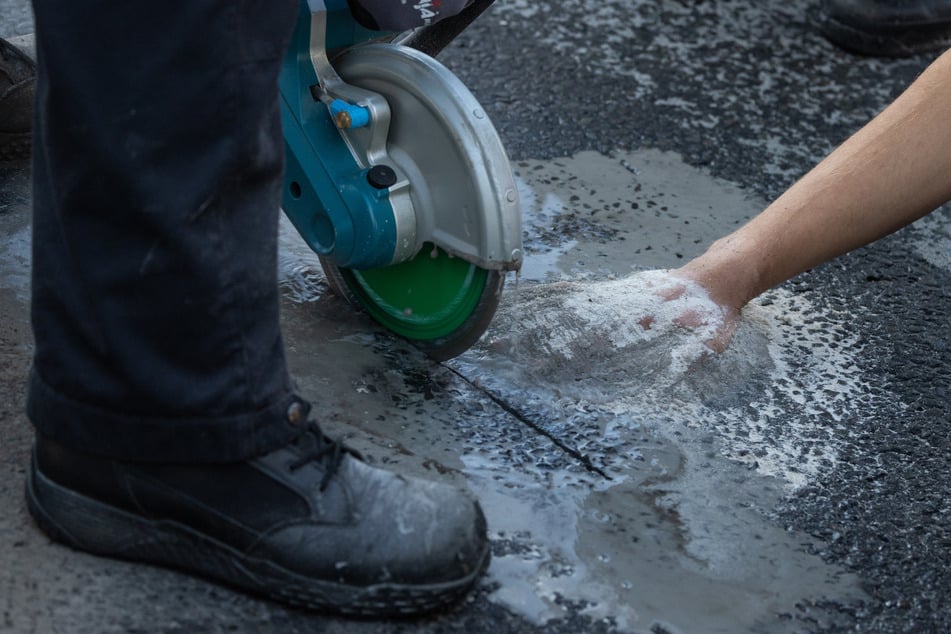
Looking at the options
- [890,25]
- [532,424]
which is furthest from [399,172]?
[890,25]

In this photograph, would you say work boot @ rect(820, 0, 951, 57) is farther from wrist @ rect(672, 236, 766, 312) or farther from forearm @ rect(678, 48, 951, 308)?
wrist @ rect(672, 236, 766, 312)

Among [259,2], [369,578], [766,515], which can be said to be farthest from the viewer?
[766,515]

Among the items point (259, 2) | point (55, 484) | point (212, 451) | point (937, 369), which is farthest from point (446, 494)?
point (937, 369)

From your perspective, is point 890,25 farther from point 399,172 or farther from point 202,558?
point 202,558

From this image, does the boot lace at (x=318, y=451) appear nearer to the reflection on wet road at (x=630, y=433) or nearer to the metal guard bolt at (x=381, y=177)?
the reflection on wet road at (x=630, y=433)

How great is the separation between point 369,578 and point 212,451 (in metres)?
0.23

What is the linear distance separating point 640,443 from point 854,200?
2.01 ft

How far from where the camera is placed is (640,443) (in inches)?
72.2

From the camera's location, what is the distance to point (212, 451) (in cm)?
133

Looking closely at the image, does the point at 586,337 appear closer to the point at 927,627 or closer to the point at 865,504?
the point at 865,504

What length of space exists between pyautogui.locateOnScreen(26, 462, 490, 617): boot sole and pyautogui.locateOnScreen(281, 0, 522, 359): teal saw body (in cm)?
56

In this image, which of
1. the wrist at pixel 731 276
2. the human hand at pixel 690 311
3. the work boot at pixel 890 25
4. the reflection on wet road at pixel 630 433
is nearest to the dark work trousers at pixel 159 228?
the reflection on wet road at pixel 630 433

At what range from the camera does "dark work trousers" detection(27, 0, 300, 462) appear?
1210 millimetres

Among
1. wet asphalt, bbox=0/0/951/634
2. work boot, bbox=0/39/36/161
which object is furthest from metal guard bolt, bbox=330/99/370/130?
work boot, bbox=0/39/36/161
